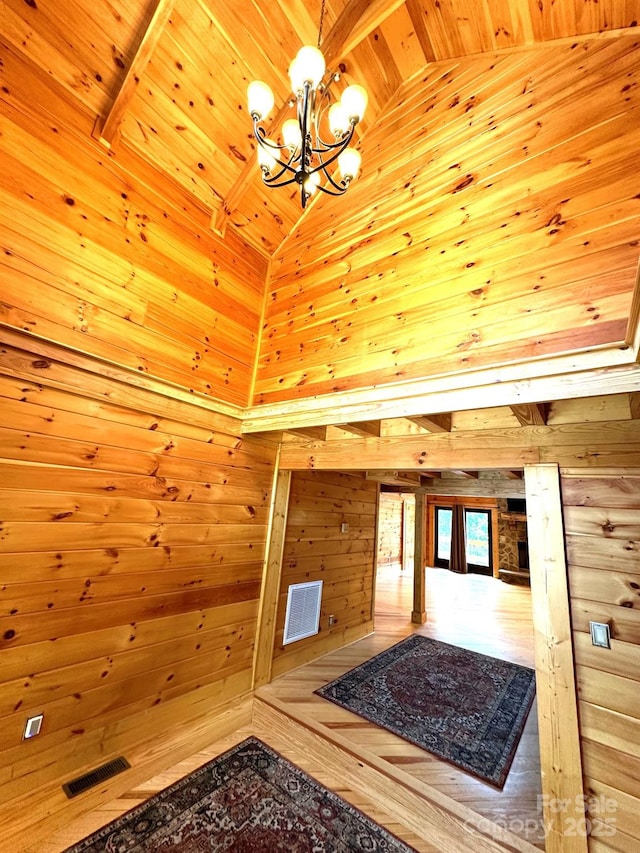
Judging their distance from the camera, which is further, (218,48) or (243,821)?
(218,48)

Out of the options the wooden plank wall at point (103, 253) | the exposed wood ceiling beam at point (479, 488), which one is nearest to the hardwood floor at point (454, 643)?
the exposed wood ceiling beam at point (479, 488)

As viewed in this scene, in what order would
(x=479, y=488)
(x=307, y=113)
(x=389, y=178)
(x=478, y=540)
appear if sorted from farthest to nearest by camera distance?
(x=478, y=540)
(x=479, y=488)
(x=389, y=178)
(x=307, y=113)

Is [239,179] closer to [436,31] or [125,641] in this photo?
[436,31]

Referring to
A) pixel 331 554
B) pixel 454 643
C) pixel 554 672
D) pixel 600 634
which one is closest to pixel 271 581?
pixel 331 554

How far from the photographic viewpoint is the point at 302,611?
3795 millimetres

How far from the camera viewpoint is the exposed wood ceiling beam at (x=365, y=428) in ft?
8.57

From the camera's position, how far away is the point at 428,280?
2.31 m

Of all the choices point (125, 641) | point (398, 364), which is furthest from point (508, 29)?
point (125, 641)

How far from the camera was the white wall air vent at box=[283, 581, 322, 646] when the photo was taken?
3.63m

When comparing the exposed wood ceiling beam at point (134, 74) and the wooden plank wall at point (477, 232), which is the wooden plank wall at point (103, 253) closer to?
the exposed wood ceiling beam at point (134, 74)

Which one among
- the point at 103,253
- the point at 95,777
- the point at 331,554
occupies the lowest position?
the point at 95,777

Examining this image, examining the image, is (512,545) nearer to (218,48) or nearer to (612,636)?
(612,636)

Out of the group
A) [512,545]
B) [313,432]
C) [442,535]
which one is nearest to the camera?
[313,432]

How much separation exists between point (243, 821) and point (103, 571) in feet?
5.39
